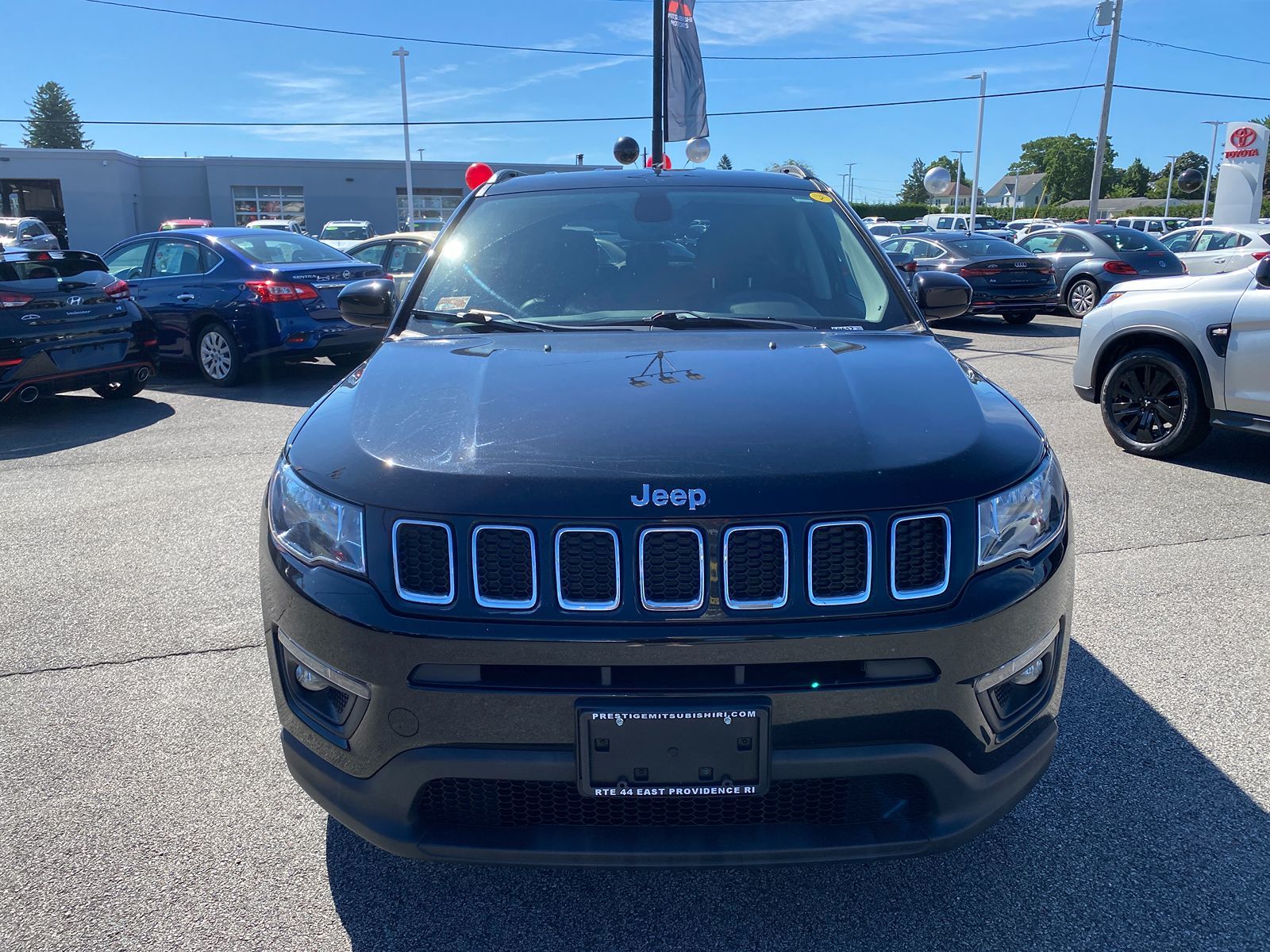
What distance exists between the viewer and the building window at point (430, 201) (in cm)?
5203

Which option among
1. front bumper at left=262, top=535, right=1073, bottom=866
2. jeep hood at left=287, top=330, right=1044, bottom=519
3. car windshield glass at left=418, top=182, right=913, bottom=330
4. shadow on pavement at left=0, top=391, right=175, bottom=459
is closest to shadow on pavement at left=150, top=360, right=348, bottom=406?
shadow on pavement at left=0, top=391, right=175, bottom=459

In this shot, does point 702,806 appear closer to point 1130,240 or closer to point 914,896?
point 914,896

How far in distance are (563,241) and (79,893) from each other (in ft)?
7.65

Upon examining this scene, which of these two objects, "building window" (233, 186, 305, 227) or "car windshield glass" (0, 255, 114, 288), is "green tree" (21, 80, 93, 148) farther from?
"car windshield glass" (0, 255, 114, 288)

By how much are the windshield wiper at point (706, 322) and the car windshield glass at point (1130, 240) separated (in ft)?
48.5

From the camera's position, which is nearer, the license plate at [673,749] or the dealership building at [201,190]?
the license plate at [673,749]

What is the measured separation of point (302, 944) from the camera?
2.26 metres

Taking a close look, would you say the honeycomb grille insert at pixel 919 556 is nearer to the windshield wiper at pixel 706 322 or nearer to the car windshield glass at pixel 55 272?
the windshield wiper at pixel 706 322

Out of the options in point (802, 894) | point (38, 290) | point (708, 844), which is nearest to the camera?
point (708, 844)

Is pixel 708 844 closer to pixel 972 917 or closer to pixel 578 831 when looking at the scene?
pixel 578 831

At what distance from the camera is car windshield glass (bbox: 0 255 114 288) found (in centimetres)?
840

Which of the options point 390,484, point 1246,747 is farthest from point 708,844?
point 1246,747

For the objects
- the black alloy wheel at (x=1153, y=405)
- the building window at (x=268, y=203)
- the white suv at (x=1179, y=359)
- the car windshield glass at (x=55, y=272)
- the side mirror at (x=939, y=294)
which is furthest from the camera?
the building window at (x=268, y=203)

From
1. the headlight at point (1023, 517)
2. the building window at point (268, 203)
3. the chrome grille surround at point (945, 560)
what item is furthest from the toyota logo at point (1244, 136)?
the building window at point (268, 203)
